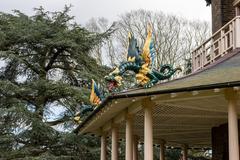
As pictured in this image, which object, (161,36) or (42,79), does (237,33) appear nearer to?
(42,79)

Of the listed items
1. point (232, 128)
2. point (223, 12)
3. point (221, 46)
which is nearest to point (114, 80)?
point (232, 128)

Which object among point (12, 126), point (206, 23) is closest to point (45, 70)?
point (12, 126)

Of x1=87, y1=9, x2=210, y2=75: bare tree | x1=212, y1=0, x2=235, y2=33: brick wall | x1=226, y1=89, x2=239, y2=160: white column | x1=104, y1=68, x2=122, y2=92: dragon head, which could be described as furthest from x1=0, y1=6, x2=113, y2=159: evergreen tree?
x1=226, y1=89, x2=239, y2=160: white column

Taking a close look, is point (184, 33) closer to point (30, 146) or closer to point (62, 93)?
point (62, 93)

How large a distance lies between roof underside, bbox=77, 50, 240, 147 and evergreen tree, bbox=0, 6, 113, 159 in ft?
19.8

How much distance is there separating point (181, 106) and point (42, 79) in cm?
1425

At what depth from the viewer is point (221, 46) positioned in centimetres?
1642

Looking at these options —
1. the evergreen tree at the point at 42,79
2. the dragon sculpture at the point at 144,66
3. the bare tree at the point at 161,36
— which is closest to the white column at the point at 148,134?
the dragon sculpture at the point at 144,66

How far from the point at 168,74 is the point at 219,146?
5069 millimetres

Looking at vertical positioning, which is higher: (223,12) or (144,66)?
(223,12)

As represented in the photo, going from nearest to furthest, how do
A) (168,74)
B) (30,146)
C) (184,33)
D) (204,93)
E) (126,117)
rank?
(204,93) → (168,74) → (126,117) → (30,146) → (184,33)

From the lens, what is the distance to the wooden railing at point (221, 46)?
51.1ft

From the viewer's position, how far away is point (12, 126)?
26.0 meters

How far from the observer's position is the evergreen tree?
25578 millimetres
